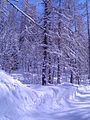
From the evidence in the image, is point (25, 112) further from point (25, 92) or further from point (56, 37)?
point (56, 37)

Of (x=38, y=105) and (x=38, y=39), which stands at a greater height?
(x=38, y=39)

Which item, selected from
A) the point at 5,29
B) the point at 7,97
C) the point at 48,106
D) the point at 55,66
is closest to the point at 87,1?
the point at 5,29

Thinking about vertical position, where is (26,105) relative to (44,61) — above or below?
below

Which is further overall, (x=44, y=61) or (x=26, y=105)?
(x=44, y=61)

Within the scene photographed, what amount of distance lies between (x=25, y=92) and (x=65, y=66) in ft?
36.0

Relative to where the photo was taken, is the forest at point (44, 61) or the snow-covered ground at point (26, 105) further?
the forest at point (44, 61)

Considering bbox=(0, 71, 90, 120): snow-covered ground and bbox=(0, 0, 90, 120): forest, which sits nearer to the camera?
bbox=(0, 71, 90, 120): snow-covered ground

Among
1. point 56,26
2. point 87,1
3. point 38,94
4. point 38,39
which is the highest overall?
point 87,1

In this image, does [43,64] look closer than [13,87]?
No

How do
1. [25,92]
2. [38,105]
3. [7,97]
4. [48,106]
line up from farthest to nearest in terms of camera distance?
1. [48,106]
2. [38,105]
3. [25,92]
4. [7,97]

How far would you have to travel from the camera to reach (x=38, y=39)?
53.6 ft

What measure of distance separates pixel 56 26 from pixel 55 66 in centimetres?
320

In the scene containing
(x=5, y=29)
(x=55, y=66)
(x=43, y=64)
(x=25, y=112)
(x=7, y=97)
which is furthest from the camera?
(x=5, y=29)

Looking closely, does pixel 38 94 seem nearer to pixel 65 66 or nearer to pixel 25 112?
pixel 25 112
